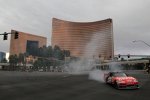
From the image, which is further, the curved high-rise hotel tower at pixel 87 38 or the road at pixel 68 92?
the curved high-rise hotel tower at pixel 87 38

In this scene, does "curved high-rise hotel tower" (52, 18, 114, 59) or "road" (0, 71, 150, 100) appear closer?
"road" (0, 71, 150, 100)

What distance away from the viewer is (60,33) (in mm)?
183375

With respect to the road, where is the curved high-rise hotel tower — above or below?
above

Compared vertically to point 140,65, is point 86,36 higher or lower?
higher

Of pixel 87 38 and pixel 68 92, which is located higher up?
pixel 87 38

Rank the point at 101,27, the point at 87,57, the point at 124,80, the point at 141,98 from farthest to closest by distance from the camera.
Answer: the point at 101,27
the point at 87,57
the point at 124,80
the point at 141,98

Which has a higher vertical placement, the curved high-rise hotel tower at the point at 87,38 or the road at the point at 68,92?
the curved high-rise hotel tower at the point at 87,38

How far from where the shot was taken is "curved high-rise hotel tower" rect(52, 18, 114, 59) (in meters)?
106

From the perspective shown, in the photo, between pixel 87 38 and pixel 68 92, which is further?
pixel 87 38

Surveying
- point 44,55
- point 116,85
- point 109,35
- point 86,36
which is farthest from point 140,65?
point 116,85

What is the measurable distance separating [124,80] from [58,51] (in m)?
137

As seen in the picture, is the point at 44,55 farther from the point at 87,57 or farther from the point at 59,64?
the point at 87,57

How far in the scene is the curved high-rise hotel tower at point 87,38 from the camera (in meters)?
106

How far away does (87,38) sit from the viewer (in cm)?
11606
